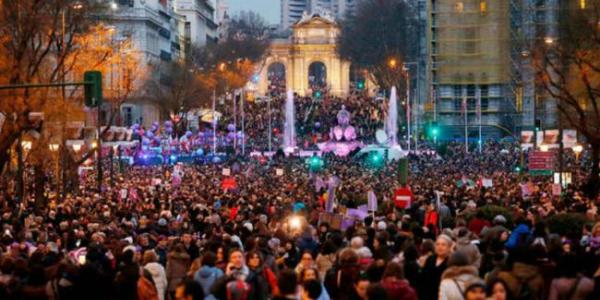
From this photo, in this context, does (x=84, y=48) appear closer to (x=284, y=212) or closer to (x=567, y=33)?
(x=567, y=33)

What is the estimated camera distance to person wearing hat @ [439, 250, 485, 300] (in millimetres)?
13812

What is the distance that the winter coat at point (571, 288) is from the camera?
14.4m

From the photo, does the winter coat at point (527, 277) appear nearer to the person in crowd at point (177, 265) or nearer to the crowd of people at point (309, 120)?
the person in crowd at point (177, 265)

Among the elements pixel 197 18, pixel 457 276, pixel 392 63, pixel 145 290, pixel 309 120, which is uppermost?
pixel 197 18

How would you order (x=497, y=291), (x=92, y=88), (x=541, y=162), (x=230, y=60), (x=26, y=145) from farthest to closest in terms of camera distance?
(x=230, y=60)
(x=26, y=145)
(x=541, y=162)
(x=92, y=88)
(x=497, y=291)

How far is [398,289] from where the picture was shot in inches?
548

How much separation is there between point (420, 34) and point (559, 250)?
10747 centimetres

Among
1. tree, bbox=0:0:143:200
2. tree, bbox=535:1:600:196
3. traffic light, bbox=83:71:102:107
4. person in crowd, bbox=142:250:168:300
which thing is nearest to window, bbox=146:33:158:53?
tree, bbox=535:1:600:196

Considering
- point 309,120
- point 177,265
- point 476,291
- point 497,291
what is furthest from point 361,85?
point 476,291

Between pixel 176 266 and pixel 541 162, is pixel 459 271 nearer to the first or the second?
pixel 176 266

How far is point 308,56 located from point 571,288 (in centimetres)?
17836

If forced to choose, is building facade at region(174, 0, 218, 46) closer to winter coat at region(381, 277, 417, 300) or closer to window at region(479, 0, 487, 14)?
window at region(479, 0, 487, 14)

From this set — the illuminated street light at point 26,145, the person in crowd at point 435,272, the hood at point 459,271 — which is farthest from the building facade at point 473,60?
the hood at point 459,271

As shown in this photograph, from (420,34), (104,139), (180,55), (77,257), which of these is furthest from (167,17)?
(77,257)
